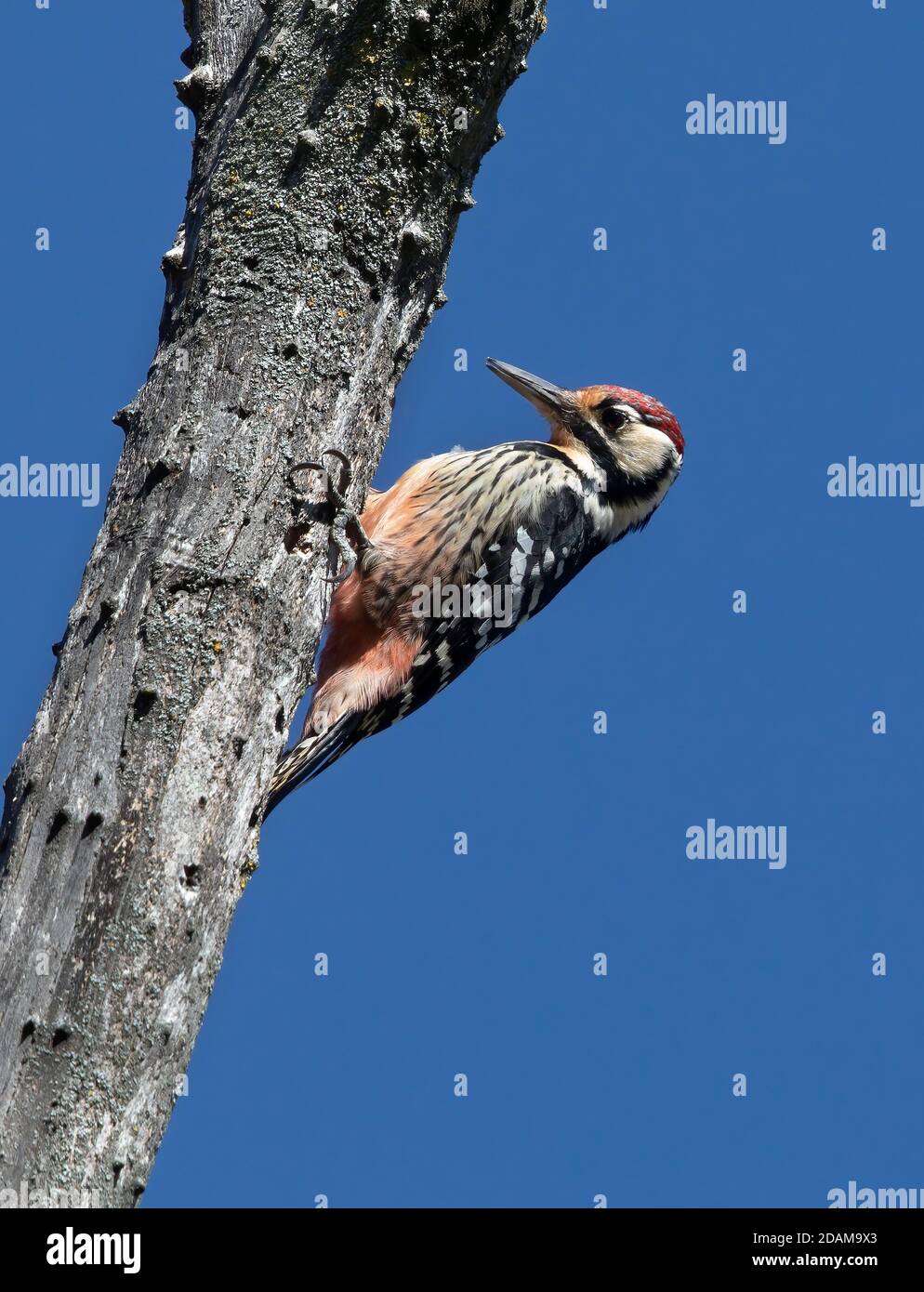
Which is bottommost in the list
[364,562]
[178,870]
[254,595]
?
[178,870]

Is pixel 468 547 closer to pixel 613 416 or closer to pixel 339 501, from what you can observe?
pixel 613 416

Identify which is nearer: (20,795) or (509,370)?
(20,795)

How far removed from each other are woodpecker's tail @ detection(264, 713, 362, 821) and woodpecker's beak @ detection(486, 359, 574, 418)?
1.74 meters

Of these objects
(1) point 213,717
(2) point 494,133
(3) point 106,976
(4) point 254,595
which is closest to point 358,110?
(2) point 494,133

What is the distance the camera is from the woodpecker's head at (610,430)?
546 cm

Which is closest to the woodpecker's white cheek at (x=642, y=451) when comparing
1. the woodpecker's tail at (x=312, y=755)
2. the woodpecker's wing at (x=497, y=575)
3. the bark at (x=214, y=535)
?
the woodpecker's wing at (x=497, y=575)

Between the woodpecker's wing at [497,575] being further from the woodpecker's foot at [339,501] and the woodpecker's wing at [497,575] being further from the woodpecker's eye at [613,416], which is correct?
the woodpecker's foot at [339,501]

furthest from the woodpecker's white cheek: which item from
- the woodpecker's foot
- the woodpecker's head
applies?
the woodpecker's foot

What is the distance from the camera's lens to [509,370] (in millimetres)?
5469

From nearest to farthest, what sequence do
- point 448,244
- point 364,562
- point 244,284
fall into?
1. point 244,284
2. point 448,244
3. point 364,562

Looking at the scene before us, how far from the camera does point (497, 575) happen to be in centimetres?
486

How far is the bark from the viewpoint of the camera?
2439 millimetres
